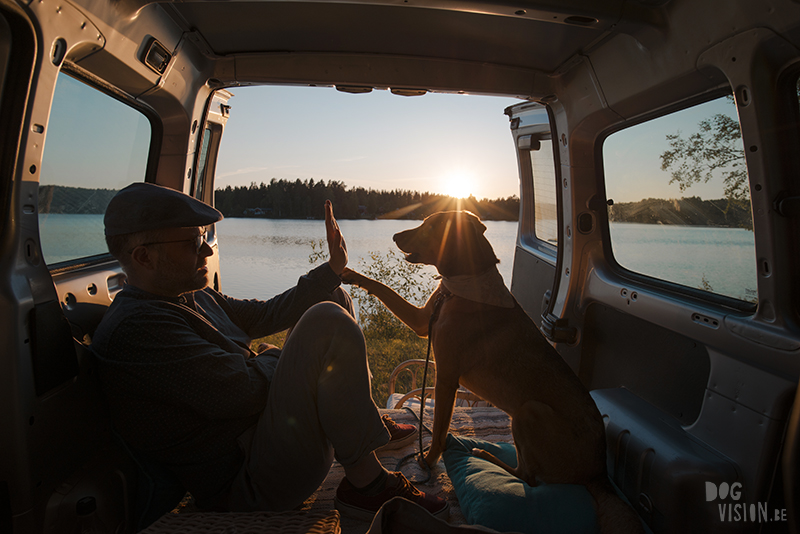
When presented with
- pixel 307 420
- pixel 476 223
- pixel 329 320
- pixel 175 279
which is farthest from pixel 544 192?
pixel 175 279

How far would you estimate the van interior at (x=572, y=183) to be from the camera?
144 centimetres

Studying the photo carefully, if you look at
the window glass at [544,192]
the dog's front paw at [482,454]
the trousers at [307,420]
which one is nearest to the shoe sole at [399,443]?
the dog's front paw at [482,454]

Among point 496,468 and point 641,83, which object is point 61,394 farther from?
point 641,83

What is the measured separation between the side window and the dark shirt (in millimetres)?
676

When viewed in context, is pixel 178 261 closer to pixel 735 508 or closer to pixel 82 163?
pixel 82 163

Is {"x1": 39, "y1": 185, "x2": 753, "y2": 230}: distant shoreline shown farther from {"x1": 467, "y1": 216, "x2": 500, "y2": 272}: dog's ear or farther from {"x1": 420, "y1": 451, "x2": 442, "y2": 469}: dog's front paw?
{"x1": 420, "y1": 451, "x2": 442, "y2": 469}: dog's front paw

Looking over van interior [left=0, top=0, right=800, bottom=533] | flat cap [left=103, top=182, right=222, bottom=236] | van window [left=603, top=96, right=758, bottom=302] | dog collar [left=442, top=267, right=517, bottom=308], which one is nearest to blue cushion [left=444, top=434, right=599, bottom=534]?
van interior [left=0, top=0, right=800, bottom=533]

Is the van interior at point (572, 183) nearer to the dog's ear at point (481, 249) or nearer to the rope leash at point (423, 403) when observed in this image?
the dog's ear at point (481, 249)

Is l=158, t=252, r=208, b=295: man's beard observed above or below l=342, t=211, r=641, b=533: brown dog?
above

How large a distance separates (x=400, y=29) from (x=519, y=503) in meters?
2.34

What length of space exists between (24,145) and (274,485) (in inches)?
57.4

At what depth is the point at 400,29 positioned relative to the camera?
2.22m

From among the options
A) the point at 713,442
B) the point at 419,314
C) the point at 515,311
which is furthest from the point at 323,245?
the point at 713,442

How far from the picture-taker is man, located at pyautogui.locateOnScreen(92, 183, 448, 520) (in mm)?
1526
